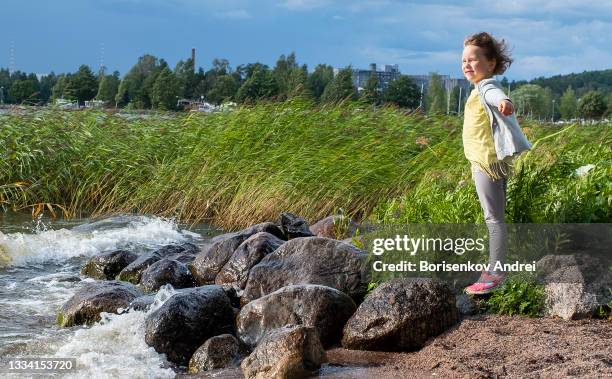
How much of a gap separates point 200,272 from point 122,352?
2131mm

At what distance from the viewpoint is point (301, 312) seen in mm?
5602

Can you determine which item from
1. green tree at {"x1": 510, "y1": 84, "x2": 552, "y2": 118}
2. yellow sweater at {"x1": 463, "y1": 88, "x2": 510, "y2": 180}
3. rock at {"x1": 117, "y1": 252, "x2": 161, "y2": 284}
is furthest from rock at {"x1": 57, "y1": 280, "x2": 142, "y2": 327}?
green tree at {"x1": 510, "y1": 84, "x2": 552, "y2": 118}

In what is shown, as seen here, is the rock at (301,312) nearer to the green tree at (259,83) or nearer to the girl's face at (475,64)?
the girl's face at (475,64)

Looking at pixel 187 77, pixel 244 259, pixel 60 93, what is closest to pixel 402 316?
pixel 244 259

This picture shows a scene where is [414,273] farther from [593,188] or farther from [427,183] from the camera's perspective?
[427,183]

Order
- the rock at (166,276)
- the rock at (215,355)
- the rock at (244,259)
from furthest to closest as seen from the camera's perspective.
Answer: the rock at (166,276) < the rock at (244,259) < the rock at (215,355)

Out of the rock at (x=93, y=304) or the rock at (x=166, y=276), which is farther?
the rock at (x=166, y=276)

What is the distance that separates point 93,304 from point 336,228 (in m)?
2.90

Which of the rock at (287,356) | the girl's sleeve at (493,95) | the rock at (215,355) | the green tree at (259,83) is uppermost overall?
the green tree at (259,83)

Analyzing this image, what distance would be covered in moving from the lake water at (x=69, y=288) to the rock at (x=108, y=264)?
15 centimetres

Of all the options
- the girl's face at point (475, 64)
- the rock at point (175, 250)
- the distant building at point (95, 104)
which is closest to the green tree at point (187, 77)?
the distant building at point (95, 104)

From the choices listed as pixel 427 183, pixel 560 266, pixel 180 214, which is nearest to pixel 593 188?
pixel 560 266

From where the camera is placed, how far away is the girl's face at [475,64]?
584 cm

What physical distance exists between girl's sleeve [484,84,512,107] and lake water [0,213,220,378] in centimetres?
287
